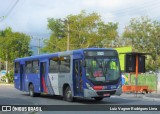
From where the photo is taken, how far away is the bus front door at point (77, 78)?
71.5 ft

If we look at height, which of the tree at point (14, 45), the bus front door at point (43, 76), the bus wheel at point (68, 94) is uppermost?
the tree at point (14, 45)

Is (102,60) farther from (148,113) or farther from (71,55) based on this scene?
(148,113)

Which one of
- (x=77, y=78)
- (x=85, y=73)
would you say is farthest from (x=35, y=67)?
(x=85, y=73)

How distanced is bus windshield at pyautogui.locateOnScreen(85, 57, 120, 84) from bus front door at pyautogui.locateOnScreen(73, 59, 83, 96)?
54cm

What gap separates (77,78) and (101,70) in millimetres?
1442

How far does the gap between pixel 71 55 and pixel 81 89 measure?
229cm

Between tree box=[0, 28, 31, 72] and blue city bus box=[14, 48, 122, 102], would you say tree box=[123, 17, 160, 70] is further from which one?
blue city bus box=[14, 48, 122, 102]

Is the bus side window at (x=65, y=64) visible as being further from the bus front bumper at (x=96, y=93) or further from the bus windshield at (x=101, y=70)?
the bus front bumper at (x=96, y=93)

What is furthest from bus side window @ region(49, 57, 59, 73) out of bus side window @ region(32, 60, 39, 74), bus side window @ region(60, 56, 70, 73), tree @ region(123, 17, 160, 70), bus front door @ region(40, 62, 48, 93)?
tree @ region(123, 17, 160, 70)

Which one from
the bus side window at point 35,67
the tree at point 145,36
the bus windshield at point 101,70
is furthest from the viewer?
the tree at point 145,36

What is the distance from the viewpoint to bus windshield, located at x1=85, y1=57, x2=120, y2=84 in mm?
21500

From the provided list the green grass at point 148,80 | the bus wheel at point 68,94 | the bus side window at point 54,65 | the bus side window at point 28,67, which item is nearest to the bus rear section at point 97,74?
the bus wheel at point 68,94

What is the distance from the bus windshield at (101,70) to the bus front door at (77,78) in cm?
54

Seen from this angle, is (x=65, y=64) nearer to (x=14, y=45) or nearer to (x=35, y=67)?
(x=35, y=67)
